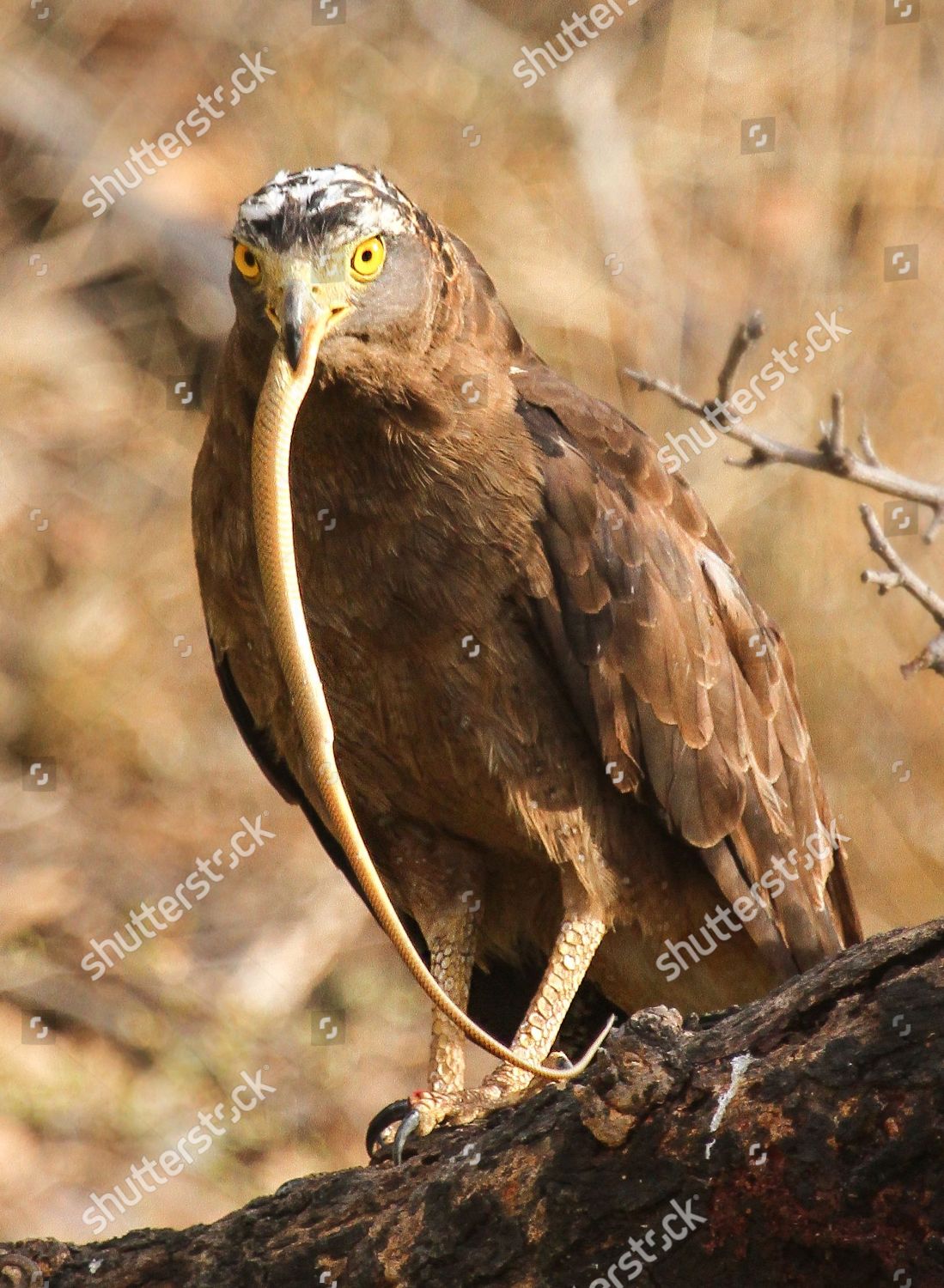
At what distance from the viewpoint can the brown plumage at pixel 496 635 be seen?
350cm

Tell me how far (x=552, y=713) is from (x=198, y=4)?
203 inches

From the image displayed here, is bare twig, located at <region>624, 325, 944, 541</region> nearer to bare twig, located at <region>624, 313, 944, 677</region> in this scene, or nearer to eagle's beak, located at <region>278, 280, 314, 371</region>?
bare twig, located at <region>624, 313, 944, 677</region>

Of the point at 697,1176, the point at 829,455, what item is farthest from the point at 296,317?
the point at 697,1176

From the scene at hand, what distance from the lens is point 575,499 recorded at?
362 cm

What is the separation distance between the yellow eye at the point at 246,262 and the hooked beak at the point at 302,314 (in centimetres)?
9

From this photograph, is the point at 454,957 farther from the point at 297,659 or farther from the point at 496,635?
the point at 297,659

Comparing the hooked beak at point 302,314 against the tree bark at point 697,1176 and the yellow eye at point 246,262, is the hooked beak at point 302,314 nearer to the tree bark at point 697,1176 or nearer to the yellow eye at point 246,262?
the yellow eye at point 246,262

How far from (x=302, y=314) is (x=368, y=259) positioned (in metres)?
0.25

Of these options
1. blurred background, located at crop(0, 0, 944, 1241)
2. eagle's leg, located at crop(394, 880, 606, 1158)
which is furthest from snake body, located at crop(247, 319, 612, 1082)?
blurred background, located at crop(0, 0, 944, 1241)

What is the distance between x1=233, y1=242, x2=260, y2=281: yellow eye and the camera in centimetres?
333

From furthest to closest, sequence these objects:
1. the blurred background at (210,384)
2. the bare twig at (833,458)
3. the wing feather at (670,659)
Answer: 1. the blurred background at (210,384)
2. the bare twig at (833,458)
3. the wing feather at (670,659)

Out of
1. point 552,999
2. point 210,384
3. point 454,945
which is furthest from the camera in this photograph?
point 210,384

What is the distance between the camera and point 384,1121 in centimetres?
349

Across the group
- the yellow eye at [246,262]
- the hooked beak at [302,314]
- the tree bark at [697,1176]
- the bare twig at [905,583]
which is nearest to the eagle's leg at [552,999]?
the tree bark at [697,1176]
